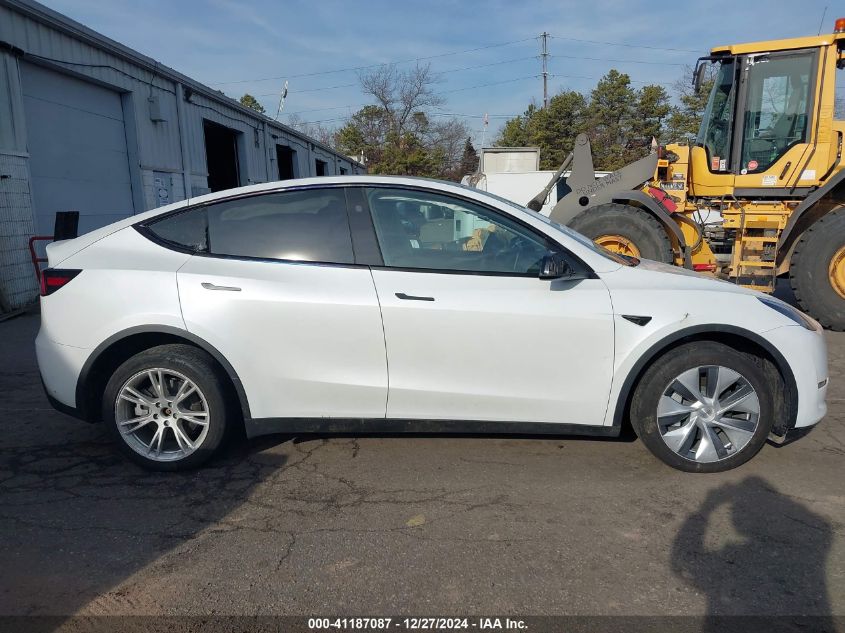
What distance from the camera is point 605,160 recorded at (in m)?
41.5

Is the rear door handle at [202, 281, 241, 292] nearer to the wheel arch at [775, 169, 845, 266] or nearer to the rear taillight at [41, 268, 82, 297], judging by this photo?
the rear taillight at [41, 268, 82, 297]

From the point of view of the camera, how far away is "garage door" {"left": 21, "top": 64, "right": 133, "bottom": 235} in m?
10.2

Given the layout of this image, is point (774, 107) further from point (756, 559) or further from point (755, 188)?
point (756, 559)

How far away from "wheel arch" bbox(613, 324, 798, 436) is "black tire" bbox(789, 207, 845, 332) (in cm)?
472

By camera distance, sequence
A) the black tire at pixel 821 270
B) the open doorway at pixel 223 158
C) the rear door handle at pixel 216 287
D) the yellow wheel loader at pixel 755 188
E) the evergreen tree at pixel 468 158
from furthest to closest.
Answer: the evergreen tree at pixel 468 158, the open doorway at pixel 223 158, the yellow wheel loader at pixel 755 188, the black tire at pixel 821 270, the rear door handle at pixel 216 287

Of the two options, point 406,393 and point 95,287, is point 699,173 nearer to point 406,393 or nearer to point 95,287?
point 406,393

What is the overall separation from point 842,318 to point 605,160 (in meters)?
36.3

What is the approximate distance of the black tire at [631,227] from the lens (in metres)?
7.72

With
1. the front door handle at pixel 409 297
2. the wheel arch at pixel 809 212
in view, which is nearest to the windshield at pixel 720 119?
the wheel arch at pixel 809 212

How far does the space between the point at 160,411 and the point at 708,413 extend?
322 cm

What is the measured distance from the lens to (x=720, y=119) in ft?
27.6

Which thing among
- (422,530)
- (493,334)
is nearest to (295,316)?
(493,334)

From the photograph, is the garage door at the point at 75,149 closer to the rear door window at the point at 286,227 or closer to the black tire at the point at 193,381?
the black tire at the point at 193,381

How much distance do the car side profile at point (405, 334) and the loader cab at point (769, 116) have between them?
532cm
